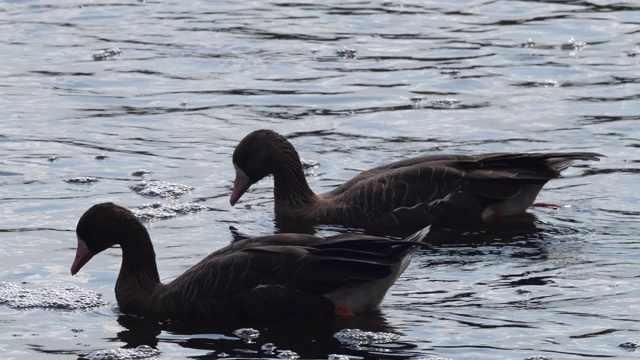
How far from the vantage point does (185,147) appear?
1648 centimetres

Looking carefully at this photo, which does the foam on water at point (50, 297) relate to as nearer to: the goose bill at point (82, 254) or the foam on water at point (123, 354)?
the goose bill at point (82, 254)

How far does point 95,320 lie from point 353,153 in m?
5.75

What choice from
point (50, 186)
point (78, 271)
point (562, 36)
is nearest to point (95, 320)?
point (78, 271)

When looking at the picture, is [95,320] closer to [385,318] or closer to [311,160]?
[385,318]

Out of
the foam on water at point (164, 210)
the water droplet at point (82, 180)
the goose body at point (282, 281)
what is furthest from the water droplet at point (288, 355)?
the water droplet at point (82, 180)

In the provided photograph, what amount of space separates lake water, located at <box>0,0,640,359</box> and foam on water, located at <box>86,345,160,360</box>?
0.07 meters

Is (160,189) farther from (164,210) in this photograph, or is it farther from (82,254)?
(82,254)

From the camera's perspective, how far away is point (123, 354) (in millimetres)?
10164

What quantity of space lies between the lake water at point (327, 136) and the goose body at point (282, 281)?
0.17m

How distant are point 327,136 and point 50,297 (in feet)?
19.9

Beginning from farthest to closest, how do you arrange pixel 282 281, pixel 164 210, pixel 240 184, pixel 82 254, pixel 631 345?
pixel 240 184, pixel 164 210, pixel 82 254, pixel 282 281, pixel 631 345

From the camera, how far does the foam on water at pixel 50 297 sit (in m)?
11.3

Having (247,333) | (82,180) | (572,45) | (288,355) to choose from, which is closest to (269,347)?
(288,355)

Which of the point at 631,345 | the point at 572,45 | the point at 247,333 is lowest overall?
the point at 247,333
